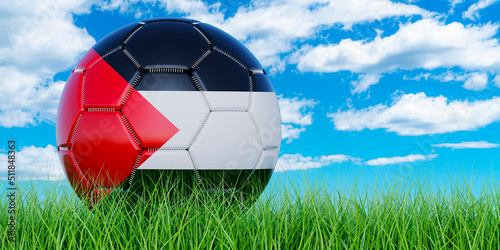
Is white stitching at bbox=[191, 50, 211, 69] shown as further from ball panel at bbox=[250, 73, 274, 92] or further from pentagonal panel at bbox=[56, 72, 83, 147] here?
pentagonal panel at bbox=[56, 72, 83, 147]

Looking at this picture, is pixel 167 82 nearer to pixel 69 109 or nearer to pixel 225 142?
pixel 225 142

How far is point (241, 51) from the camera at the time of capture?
13.8ft

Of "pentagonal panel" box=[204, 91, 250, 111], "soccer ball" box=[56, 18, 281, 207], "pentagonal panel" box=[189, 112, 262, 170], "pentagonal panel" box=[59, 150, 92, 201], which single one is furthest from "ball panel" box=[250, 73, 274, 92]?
"pentagonal panel" box=[59, 150, 92, 201]

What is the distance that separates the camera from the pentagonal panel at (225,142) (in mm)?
3668

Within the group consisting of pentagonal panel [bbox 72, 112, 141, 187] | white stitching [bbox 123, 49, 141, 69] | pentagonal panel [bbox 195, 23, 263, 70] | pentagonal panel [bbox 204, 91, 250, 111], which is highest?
pentagonal panel [bbox 195, 23, 263, 70]

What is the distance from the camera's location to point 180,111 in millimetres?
3605

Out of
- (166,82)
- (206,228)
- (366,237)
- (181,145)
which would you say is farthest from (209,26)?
(366,237)

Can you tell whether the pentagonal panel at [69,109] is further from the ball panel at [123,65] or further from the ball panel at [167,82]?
the ball panel at [167,82]

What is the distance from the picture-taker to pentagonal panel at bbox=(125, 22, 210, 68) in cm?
372

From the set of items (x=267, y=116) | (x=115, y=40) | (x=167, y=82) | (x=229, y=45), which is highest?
(x=115, y=40)

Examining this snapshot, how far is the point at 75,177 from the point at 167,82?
3.78 ft

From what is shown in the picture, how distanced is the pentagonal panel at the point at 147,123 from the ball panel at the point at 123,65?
5.8 inches

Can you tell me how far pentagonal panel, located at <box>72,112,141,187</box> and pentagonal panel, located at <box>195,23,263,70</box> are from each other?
991 millimetres


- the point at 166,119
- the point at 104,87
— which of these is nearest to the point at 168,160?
the point at 166,119
